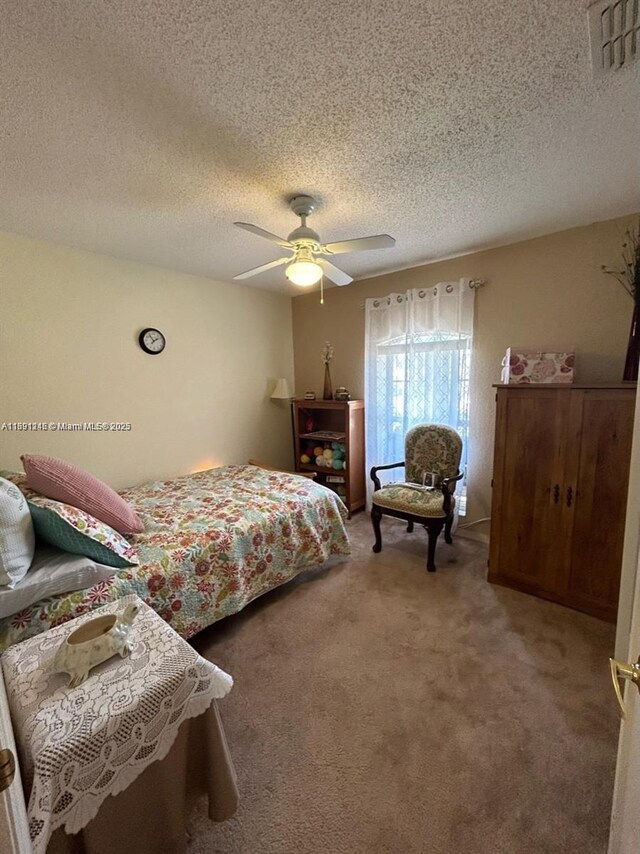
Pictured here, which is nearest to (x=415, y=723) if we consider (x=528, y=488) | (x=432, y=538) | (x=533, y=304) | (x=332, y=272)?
(x=432, y=538)

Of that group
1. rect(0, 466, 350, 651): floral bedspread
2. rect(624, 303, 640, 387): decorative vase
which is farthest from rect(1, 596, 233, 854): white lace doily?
rect(624, 303, 640, 387): decorative vase

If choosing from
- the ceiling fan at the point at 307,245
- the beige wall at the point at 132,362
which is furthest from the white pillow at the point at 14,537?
the ceiling fan at the point at 307,245

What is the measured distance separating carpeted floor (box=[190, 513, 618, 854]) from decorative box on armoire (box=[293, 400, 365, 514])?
141cm

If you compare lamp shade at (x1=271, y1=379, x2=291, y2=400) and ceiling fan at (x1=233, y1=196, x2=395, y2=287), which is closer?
ceiling fan at (x1=233, y1=196, x2=395, y2=287)

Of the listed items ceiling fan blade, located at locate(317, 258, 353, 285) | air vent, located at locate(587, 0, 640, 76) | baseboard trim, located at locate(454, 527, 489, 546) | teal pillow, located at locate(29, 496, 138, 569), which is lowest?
baseboard trim, located at locate(454, 527, 489, 546)

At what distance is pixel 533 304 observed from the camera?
263cm

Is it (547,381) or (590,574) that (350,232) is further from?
(590,574)

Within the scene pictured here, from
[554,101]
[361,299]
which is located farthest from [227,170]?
[361,299]

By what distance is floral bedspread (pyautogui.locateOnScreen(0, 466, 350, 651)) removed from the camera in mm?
1542

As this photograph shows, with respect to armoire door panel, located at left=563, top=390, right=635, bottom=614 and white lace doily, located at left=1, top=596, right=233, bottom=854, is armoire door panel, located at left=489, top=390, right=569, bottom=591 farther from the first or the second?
white lace doily, located at left=1, top=596, right=233, bottom=854

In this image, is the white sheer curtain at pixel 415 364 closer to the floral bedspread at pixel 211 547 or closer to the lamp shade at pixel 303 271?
the floral bedspread at pixel 211 547

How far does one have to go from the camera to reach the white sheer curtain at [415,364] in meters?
2.97

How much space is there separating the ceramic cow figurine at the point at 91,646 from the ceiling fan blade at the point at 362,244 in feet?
6.44

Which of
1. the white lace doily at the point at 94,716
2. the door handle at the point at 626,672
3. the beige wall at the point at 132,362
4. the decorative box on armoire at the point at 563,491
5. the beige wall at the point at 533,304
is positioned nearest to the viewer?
the door handle at the point at 626,672
